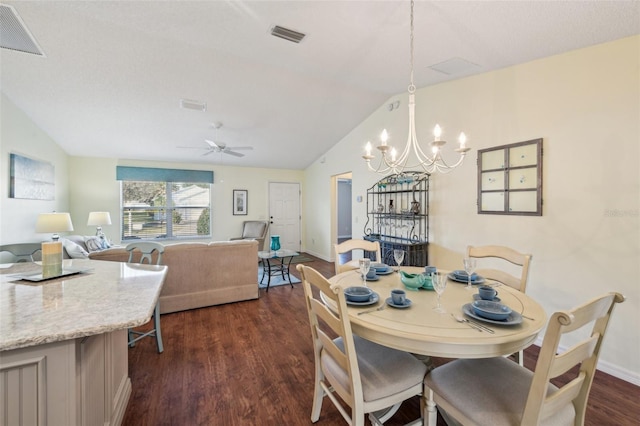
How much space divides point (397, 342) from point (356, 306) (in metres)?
0.30

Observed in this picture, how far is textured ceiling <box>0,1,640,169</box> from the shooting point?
2.00m

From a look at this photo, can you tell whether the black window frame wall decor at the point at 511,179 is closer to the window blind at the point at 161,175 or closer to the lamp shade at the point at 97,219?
the window blind at the point at 161,175

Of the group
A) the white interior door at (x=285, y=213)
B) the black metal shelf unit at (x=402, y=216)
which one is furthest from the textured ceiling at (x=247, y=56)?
the white interior door at (x=285, y=213)

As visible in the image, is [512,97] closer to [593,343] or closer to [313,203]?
[593,343]

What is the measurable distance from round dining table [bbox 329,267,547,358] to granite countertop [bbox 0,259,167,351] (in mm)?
998

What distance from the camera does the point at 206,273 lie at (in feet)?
11.2

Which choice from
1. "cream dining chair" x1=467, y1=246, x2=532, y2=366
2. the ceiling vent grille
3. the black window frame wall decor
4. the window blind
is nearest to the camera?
"cream dining chair" x1=467, y1=246, x2=532, y2=366

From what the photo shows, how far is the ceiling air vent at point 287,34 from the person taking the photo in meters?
2.30

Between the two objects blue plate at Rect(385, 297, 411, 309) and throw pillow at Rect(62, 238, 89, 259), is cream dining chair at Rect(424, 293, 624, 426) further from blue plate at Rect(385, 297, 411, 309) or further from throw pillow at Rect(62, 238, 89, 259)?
throw pillow at Rect(62, 238, 89, 259)

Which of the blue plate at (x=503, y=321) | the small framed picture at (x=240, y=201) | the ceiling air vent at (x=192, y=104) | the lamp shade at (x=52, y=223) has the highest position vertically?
the ceiling air vent at (x=192, y=104)

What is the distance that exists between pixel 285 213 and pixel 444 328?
635cm

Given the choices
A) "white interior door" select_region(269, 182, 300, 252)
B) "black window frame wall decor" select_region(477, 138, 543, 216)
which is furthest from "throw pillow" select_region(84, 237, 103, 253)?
"black window frame wall decor" select_region(477, 138, 543, 216)

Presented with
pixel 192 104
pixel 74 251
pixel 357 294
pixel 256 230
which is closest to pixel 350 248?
pixel 357 294

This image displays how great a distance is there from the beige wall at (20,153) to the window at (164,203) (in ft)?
4.50
